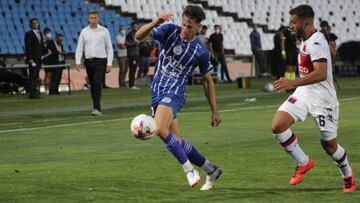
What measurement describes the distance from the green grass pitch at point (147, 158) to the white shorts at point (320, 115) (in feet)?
1.90

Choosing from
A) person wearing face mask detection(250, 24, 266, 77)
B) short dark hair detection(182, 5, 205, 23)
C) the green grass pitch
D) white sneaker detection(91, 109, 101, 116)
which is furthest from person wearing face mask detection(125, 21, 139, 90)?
short dark hair detection(182, 5, 205, 23)

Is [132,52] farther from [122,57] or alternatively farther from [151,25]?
[151,25]

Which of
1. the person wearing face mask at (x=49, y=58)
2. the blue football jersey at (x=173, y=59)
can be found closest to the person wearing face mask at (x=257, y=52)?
the person wearing face mask at (x=49, y=58)

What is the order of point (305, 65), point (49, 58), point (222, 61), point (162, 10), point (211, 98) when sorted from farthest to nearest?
point (162, 10), point (222, 61), point (49, 58), point (211, 98), point (305, 65)

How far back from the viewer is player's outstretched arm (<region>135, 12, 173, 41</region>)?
32.7 feet

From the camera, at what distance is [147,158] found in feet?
44.8

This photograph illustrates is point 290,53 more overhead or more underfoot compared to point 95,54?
more underfoot

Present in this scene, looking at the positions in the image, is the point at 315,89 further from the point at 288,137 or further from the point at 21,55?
the point at 21,55

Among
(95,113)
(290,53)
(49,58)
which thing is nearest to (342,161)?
(95,113)

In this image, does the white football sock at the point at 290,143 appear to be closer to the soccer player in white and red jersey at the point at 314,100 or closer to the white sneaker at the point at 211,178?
the soccer player in white and red jersey at the point at 314,100

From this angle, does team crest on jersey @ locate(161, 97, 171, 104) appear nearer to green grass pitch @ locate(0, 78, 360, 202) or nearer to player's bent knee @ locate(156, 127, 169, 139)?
player's bent knee @ locate(156, 127, 169, 139)

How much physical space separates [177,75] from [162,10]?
34.0 meters

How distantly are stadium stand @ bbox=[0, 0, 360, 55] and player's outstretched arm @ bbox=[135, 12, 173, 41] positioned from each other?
26741mm

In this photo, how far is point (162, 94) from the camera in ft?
34.9
